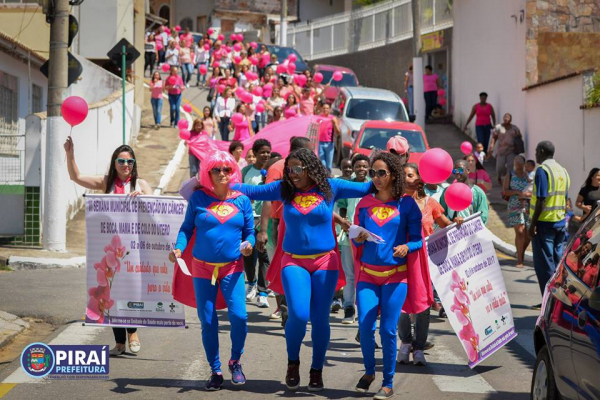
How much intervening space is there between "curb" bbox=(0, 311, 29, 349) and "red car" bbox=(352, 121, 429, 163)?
1255 cm

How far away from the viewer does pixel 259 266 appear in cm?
1171

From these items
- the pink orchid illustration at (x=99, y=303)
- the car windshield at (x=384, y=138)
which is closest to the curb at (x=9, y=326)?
the pink orchid illustration at (x=99, y=303)

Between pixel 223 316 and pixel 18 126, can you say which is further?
pixel 18 126

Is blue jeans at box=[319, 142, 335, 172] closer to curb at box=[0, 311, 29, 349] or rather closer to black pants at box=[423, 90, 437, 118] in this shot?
black pants at box=[423, 90, 437, 118]

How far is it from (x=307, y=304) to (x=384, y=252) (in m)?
0.71

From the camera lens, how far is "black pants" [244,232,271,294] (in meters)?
11.6

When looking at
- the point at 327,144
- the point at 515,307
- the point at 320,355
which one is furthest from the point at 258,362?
the point at 327,144

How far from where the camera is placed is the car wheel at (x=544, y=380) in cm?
602

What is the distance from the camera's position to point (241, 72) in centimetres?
3228

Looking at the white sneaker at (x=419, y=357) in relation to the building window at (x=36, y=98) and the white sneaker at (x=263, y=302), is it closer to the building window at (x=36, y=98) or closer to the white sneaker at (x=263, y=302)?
the white sneaker at (x=263, y=302)

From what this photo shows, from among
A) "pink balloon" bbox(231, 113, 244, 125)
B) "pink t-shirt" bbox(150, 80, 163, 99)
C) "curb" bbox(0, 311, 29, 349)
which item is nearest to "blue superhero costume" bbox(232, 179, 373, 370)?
"curb" bbox(0, 311, 29, 349)

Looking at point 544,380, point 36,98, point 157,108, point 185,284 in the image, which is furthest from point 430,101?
point 544,380

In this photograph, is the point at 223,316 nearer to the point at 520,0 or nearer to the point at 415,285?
the point at 415,285

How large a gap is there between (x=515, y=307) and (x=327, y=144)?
10908 millimetres
